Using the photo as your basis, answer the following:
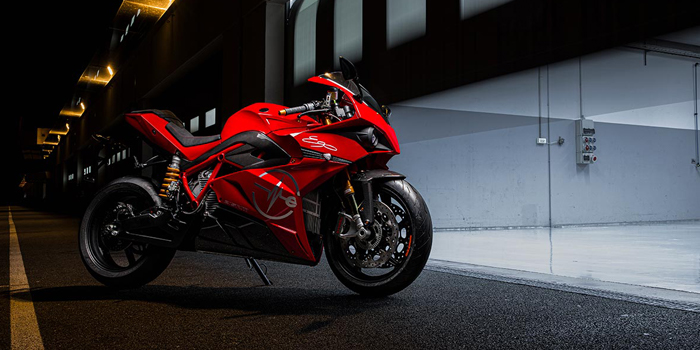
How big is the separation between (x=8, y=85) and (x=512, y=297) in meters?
24.0

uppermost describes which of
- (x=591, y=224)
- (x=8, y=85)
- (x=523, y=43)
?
(x=8, y=85)

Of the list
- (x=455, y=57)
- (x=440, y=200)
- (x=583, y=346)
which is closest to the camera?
(x=583, y=346)

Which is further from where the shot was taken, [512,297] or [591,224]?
[591,224]

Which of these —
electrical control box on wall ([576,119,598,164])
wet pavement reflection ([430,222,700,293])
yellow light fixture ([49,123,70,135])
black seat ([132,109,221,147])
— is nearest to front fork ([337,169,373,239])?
black seat ([132,109,221,147])

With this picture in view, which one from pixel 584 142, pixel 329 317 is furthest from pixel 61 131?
pixel 329 317

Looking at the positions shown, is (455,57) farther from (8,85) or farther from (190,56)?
(8,85)

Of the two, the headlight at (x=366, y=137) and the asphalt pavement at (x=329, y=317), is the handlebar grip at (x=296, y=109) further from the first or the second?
the asphalt pavement at (x=329, y=317)

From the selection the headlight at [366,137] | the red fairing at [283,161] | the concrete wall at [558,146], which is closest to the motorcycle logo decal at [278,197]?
the red fairing at [283,161]

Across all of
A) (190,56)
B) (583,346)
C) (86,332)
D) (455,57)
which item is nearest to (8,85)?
(190,56)

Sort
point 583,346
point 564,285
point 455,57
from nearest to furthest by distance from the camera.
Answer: point 583,346 < point 564,285 < point 455,57

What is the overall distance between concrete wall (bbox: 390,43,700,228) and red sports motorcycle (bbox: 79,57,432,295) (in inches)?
226

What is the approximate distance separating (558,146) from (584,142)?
2.47ft

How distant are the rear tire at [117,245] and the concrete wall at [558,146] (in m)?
5.81

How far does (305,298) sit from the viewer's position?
2941 millimetres
